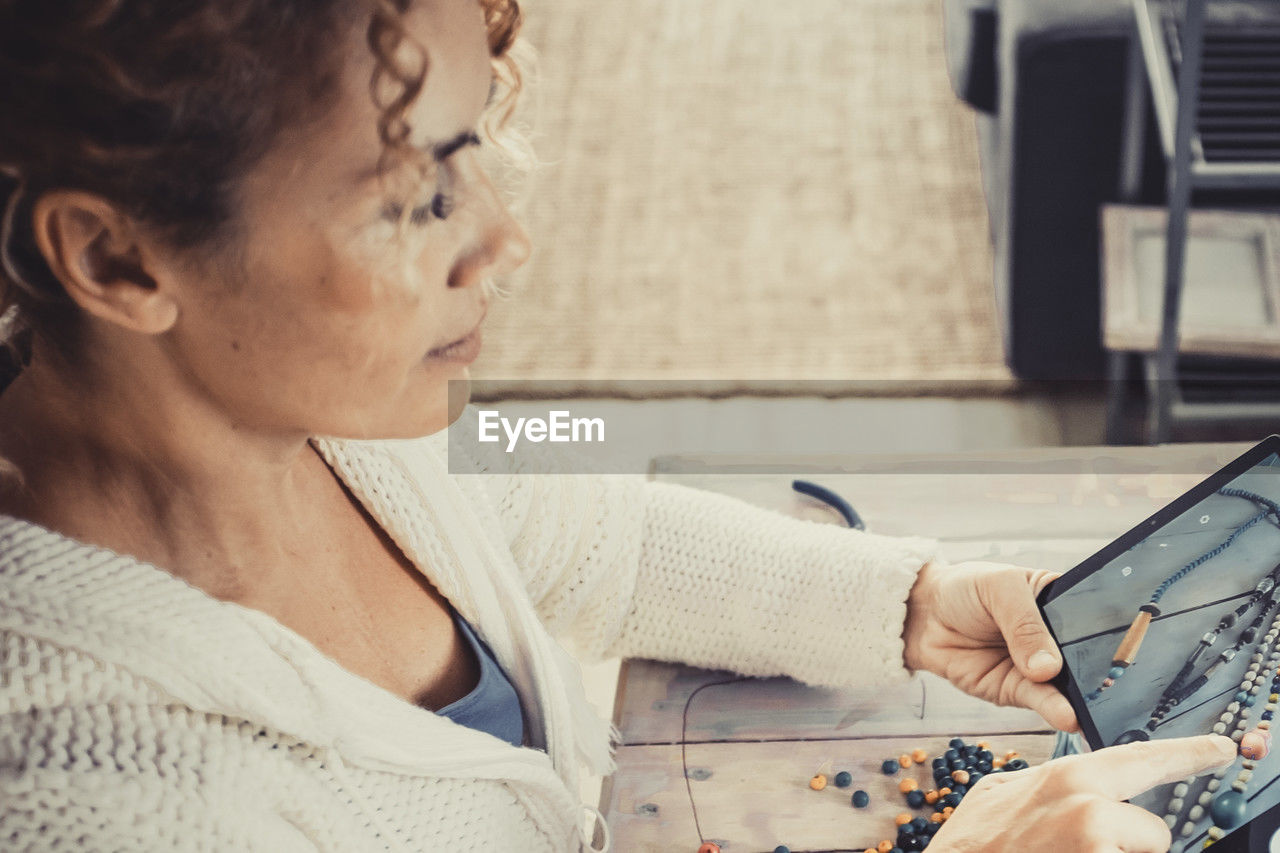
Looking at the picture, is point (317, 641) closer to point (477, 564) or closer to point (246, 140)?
point (477, 564)

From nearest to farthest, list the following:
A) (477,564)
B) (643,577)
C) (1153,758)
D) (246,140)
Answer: (246,140)
(1153,758)
(477,564)
(643,577)

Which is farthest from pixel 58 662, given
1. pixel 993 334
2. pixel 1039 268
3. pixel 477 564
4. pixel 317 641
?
pixel 993 334

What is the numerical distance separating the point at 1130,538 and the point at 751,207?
2017 mm

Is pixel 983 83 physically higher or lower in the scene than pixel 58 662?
lower

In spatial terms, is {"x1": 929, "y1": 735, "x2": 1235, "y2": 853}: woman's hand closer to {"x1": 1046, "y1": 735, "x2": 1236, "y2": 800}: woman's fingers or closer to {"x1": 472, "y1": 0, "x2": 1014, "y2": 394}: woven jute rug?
{"x1": 1046, "y1": 735, "x2": 1236, "y2": 800}: woman's fingers

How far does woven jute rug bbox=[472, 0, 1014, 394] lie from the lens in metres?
2.30

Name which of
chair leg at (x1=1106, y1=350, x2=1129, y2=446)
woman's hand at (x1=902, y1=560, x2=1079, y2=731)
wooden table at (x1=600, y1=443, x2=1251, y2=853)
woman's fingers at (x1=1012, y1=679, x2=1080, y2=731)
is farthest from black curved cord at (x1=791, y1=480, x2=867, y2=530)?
chair leg at (x1=1106, y1=350, x2=1129, y2=446)

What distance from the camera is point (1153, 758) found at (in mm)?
646

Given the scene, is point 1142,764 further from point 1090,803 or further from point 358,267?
point 358,267

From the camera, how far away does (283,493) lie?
0.74 meters

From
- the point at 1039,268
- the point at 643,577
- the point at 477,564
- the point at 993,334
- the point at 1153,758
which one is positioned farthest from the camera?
the point at 993,334

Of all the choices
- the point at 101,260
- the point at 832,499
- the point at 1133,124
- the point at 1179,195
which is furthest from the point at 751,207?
the point at 101,260

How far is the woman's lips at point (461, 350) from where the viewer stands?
2.07ft

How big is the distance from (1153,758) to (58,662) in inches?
23.7
